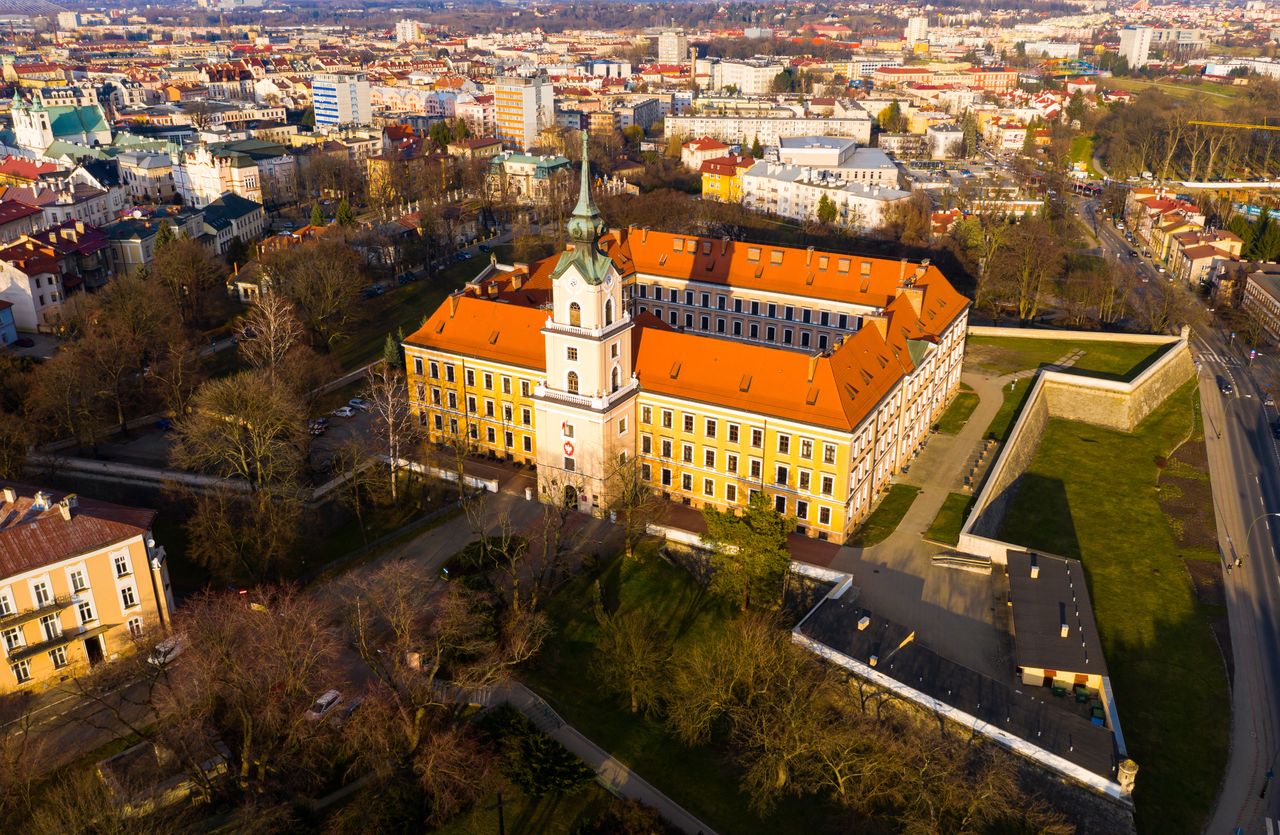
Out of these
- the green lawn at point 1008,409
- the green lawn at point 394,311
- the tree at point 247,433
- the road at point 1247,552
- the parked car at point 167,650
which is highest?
the tree at point 247,433

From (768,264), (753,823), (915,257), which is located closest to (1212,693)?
(753,823)

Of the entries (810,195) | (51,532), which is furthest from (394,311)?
(810,195)

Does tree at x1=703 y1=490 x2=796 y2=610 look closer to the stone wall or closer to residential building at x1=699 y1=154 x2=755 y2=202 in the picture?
the stone wall

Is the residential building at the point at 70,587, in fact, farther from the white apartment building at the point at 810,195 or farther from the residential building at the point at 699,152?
the residential building at the point at 699,152

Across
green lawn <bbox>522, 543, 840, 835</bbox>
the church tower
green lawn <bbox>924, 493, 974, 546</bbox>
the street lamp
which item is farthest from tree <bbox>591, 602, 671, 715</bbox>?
the street lamp

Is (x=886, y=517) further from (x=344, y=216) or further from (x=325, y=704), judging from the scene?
(x=344, y=216)

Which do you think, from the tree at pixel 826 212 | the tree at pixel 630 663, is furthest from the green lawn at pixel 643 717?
the tree at pixel 826 212
